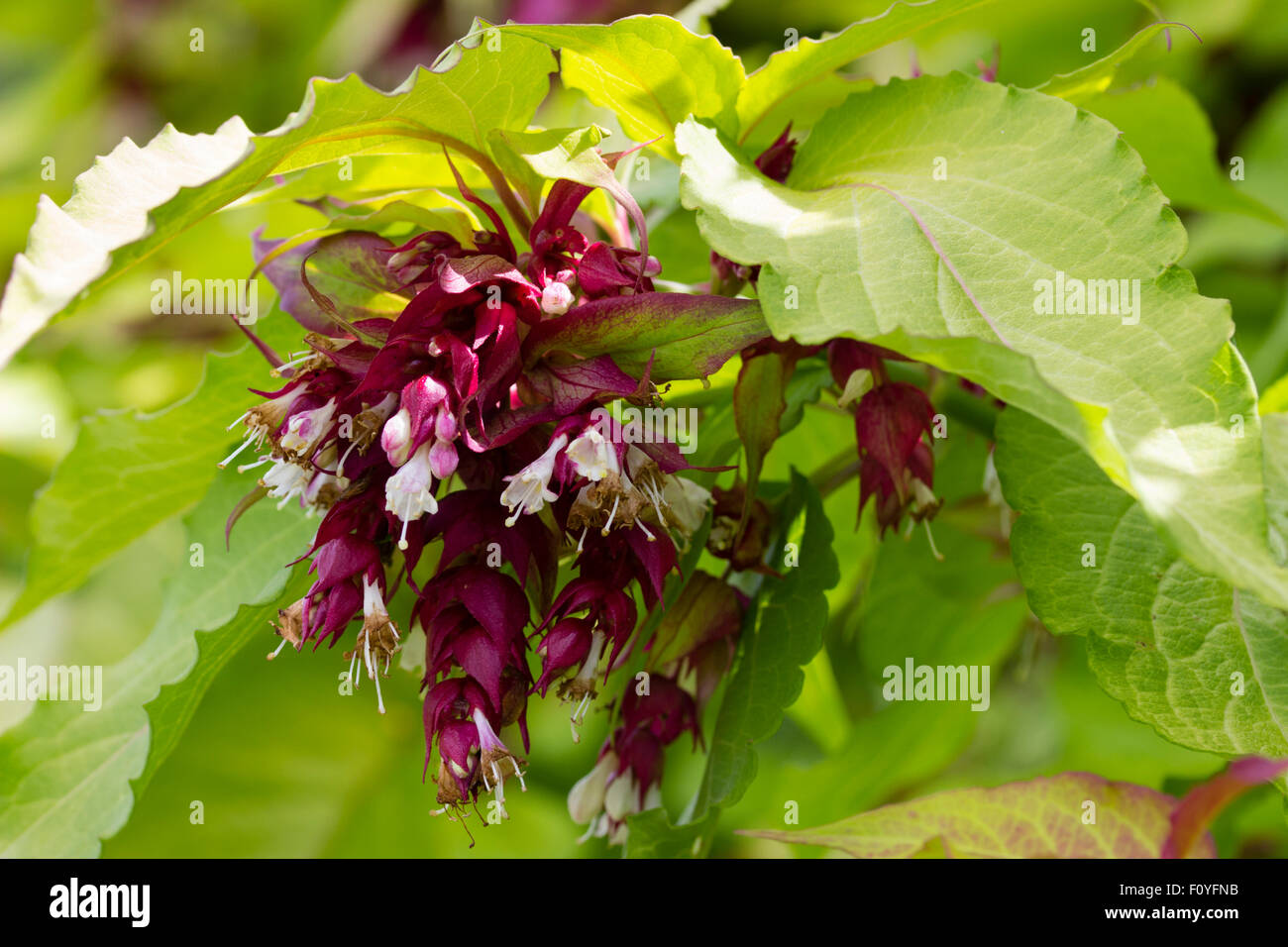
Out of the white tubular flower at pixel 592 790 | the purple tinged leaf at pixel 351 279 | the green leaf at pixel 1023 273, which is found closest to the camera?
the green leaf at pixel 1023 273

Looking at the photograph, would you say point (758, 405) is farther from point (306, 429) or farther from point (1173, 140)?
point (1173, 140)

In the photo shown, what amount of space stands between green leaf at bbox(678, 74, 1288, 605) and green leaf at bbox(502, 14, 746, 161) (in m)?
0.06

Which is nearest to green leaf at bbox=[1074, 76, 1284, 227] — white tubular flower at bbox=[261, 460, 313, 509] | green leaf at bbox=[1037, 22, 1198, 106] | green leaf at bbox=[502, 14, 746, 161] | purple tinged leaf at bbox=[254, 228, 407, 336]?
green leaf at bbox=[1037, 22, 1198, 106]

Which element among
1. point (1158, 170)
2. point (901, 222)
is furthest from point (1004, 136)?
point (1158, 170)

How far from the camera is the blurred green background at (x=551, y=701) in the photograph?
1202 millimetres

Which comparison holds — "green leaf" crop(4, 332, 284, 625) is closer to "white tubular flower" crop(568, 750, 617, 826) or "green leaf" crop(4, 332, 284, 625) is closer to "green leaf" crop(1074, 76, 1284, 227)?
"white tubular flower" crop(568, 750, 617, 826)

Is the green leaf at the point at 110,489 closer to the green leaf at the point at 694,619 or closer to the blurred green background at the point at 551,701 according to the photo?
the blurred green background at the point at 551,701

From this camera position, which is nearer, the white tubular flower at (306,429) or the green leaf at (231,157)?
the green leaf at (231,157)

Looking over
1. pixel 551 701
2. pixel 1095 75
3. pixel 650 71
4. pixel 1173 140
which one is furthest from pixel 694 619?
pixel 551 701

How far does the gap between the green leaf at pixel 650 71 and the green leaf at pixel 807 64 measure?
2 centimetres

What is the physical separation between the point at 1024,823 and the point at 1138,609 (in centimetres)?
18

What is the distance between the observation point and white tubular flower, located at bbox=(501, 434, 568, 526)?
24.6 inches

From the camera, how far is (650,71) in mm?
773

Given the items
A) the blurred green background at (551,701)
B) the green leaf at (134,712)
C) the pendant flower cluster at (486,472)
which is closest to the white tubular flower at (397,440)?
the pendant flower cluster at (486,472)
